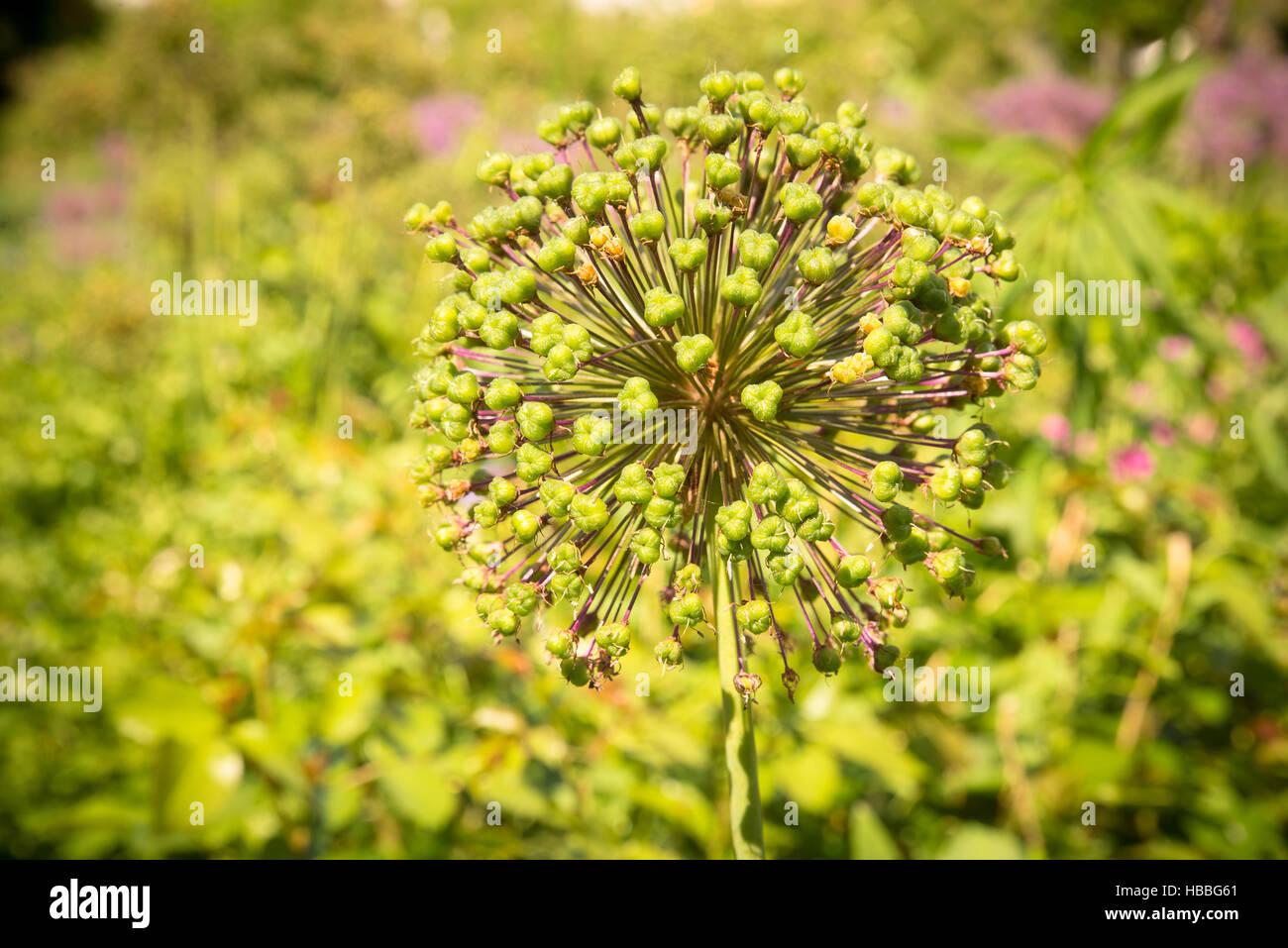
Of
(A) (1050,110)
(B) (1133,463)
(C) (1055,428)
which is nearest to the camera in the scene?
(B) (1133,463)

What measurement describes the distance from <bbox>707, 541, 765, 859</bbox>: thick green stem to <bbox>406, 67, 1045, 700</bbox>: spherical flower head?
37 millimetres

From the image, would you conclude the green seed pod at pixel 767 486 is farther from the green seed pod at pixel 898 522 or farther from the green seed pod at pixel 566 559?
the green seed pod at pixel 566 559

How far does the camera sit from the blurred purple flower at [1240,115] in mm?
9789

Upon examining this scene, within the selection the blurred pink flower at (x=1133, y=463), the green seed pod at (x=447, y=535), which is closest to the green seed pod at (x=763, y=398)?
the green seed pod at (x=447, y=535)

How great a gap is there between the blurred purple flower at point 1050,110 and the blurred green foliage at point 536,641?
10.6 m

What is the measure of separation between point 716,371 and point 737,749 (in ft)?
2.73

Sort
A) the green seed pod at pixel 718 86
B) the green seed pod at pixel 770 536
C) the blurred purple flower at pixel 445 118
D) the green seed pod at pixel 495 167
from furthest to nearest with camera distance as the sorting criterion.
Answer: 1. the blurred purple flower at pixel 445 118
2. the green seed pod at pixel 495 167
3. the green seed pod at pixel 718 86
4. the green seed pod at pixel 770 536

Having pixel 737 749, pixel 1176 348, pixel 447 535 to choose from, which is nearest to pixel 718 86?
pixel 447 535

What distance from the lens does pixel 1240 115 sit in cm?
1064

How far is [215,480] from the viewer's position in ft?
21.1

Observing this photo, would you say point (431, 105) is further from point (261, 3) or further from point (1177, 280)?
point (261, 3)

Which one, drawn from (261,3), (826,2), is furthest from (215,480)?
(826,2)

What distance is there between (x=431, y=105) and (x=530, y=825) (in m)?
9.65

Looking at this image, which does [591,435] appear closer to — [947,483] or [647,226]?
[647,226]
